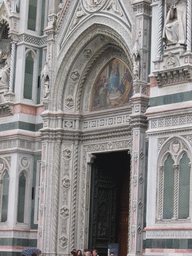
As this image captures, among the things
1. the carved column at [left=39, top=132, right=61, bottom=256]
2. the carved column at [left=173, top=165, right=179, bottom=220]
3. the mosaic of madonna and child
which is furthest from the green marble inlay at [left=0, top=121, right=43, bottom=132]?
the carved column at [left=173, top=165, right=179, bottom=220]

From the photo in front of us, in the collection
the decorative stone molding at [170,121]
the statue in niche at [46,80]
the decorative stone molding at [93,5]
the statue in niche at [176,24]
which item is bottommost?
the decorative stone molding at [170,121]

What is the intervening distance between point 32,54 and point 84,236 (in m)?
7.57

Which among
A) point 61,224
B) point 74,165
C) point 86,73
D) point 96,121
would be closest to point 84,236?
point 61,224

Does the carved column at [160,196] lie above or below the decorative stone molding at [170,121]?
below

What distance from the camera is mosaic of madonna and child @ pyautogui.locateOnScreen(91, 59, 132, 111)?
2444 centimetres

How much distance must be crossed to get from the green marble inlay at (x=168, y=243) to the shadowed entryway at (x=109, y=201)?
455 cm

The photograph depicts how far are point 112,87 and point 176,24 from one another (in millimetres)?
4969

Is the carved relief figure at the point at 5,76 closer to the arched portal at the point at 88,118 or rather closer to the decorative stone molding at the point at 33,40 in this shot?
the decorative stone molding at the point at 33,40

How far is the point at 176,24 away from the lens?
20734 millimetres

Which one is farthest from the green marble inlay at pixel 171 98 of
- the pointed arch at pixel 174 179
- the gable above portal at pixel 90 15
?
the gable above portal at pixel 90 15

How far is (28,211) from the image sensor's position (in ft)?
85.4

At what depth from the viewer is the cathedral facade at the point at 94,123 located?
67.0ft

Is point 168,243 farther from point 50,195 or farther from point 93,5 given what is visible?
point 93,5

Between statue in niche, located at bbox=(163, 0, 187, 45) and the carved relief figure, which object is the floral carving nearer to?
the carved relief figure
